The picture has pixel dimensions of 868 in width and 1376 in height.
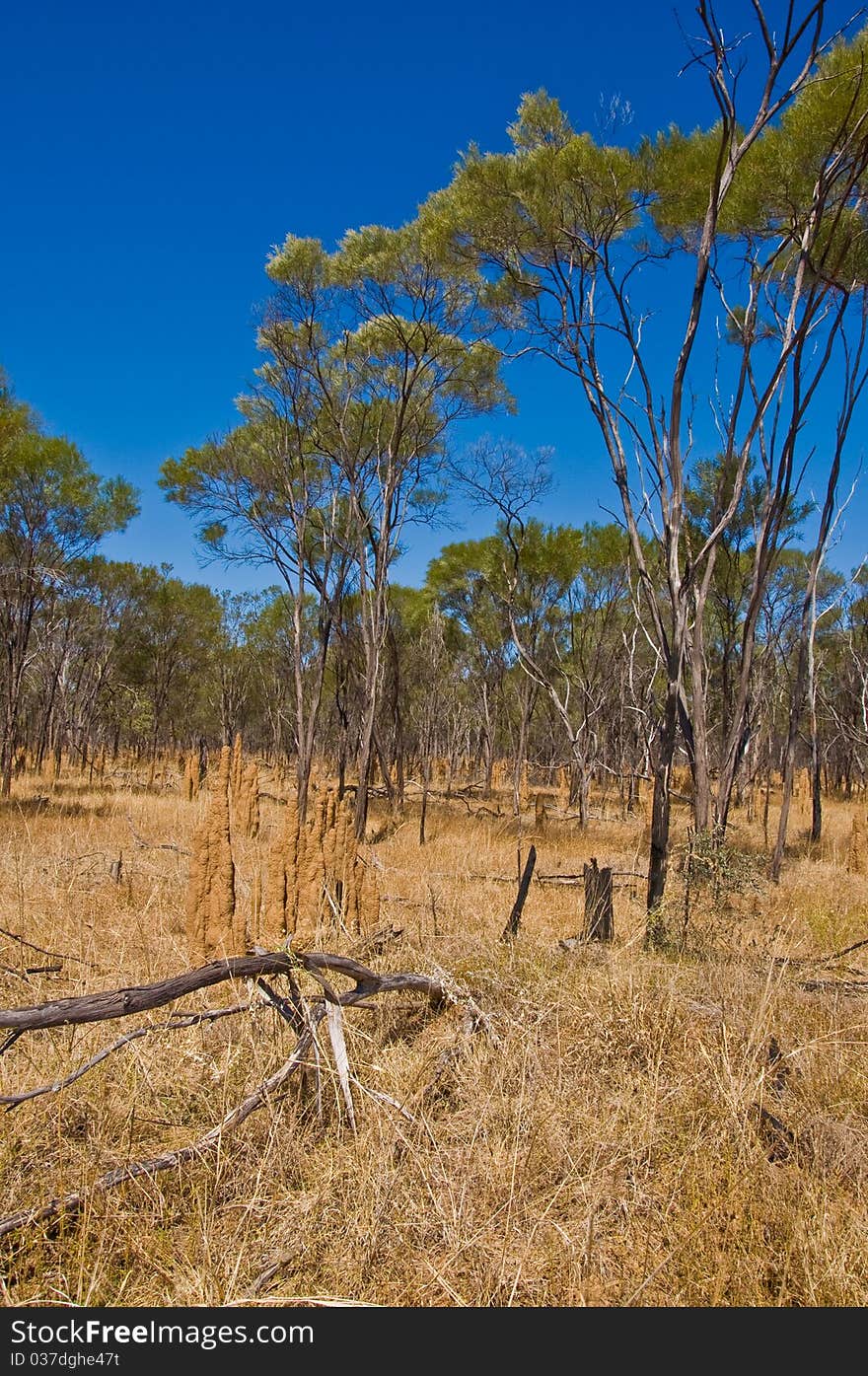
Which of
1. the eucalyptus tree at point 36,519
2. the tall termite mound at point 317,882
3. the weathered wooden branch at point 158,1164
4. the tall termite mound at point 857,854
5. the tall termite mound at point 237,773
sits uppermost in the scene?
the eucalyptus tree at point 36,519

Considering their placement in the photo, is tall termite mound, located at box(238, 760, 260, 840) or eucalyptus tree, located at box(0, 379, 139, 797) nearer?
tall termite mound, located at box(238, 760, 260, 840)

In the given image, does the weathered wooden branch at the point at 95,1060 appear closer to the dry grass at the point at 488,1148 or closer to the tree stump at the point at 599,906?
the dry grass at the point at 488,1148

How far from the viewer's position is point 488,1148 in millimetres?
2207

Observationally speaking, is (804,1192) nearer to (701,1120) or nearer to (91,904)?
(701,1120)

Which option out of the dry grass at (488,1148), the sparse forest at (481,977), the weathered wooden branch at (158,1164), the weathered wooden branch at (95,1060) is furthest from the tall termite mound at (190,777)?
the weathered wooden branch at (158,1164)

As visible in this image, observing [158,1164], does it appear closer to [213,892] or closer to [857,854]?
[213,892]

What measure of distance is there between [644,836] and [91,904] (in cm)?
910

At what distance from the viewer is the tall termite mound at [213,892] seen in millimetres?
4242

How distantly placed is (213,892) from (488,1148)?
2.63 meters

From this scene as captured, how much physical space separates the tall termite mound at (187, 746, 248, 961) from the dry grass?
0.41 m

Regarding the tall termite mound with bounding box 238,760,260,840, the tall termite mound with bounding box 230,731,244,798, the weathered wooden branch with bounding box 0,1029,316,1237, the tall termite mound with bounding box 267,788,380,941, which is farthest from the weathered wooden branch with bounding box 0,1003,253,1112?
the tall termite mound with bounding box 230,731,244,798

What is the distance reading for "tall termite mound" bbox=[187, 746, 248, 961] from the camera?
424cm

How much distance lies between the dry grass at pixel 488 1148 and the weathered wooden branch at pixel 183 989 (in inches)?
13.6

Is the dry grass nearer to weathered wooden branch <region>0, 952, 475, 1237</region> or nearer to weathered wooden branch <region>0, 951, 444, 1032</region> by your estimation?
weathered wooden branch <region>0, 952, 475, 1237</region>
